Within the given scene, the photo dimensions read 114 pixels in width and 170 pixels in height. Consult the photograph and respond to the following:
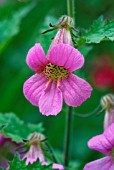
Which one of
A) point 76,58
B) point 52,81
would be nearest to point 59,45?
point 76,58

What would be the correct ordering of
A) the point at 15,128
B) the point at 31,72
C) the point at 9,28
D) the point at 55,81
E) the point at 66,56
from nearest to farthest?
the point at 66,56, the point at 55,81, the point at 15,128, the point at 9,28, the point at 31,72

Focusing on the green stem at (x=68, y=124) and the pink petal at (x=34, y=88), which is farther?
the green stem at (x=68, y=124)

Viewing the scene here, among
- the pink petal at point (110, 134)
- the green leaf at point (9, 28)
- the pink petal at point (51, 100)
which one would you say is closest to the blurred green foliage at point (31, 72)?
the green leaf at point (9, 28)

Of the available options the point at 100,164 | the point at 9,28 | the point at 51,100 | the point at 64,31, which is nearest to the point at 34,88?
the point at 51,100

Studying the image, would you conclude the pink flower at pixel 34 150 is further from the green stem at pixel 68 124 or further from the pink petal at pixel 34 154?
→ the green stem at pixel 68 124

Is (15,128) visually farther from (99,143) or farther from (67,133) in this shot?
(99,143)

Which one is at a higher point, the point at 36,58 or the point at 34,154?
the point at 36,58

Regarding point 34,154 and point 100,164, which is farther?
point 34,154
